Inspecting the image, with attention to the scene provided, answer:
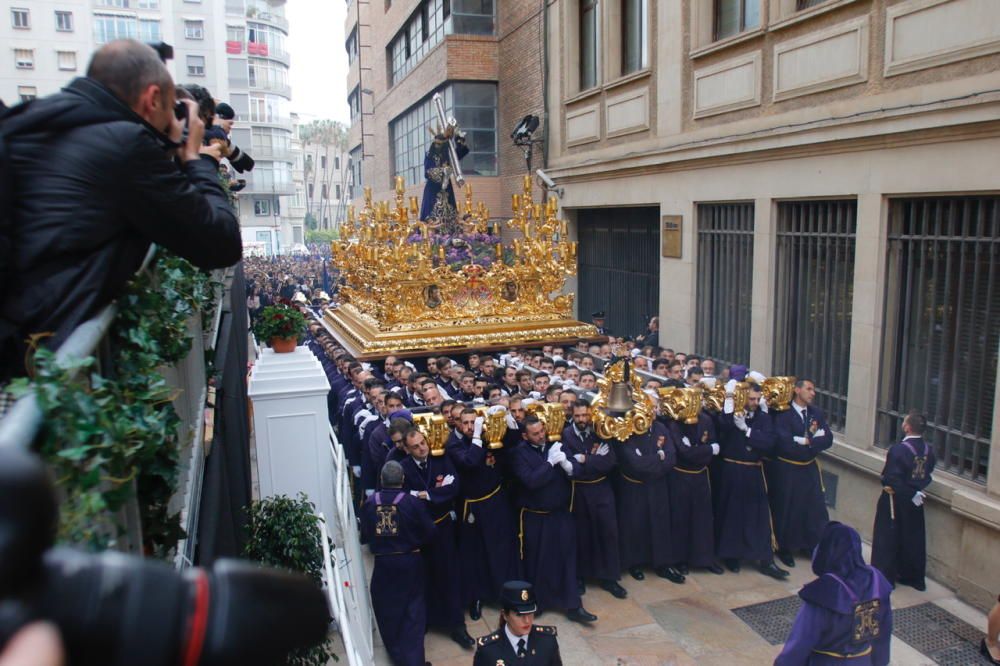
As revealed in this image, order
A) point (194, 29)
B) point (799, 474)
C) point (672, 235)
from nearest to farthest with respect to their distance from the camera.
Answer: point (799, 474), point (672, 235), point (194, 29)

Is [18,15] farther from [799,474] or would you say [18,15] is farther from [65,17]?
[799,474]

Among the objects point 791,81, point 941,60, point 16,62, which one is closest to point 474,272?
point 791,81

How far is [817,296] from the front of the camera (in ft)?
32.8

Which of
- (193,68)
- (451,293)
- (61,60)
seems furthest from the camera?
(193,68)

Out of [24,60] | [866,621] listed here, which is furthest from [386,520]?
[24,60]

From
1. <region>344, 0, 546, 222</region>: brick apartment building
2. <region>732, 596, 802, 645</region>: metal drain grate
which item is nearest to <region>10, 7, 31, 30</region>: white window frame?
<region>344, 0, 546, 222</region>: brick apartment building

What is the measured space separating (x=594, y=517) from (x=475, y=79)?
15.9m

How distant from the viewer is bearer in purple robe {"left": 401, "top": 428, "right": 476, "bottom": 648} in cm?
702

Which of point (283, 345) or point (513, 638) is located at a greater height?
point (283, 345)

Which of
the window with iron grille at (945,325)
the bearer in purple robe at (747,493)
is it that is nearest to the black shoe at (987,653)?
the window with iron grille at (945,325)

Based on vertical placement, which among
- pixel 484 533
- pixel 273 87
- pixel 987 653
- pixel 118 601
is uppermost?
pixel 273 87

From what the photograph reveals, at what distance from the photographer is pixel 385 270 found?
473 inches

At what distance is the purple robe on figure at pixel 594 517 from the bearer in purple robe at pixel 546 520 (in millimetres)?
246

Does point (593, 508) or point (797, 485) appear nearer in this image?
point (593, 508)
